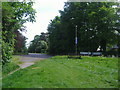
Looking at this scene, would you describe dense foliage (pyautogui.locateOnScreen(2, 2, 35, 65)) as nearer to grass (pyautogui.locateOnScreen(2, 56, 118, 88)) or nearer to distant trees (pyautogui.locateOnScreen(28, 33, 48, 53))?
grass (pyautogui.locateOnScreen(2, 56, 118, 88))

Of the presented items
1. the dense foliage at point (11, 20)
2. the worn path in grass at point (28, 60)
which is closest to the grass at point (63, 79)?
the dense foliage at point (11, 20)

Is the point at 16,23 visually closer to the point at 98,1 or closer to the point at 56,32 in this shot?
the point at 98,1

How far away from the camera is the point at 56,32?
4634 centimetres

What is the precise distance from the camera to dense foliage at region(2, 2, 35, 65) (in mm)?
9955

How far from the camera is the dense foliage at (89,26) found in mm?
31797

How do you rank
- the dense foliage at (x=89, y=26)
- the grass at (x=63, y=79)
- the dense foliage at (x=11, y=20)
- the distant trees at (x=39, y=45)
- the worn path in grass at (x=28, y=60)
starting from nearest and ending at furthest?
1. the grass at (x=63, y=79)
2. the dense foliage at (x=11, y=20)
3. the worn path in grass at (x=28, y=60)
4. the dense foliage at (x=89, y=26)
5. the distant trees at (x=39, y=45)

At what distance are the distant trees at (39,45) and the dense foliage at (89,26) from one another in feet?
83.5

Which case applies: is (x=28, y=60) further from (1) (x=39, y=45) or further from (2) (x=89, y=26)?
(1) (x=39, y=45)

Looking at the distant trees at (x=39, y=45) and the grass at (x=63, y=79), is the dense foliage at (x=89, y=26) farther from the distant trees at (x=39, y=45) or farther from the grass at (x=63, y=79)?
the distant trees at (x=39, y=45)

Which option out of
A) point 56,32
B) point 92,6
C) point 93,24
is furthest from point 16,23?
point 56,32

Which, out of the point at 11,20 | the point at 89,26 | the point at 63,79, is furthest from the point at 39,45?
the point at 63,79

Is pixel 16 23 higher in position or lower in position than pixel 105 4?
lower

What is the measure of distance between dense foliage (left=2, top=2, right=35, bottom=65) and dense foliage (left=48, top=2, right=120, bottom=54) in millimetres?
21188

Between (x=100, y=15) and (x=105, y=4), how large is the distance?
12.8ft
